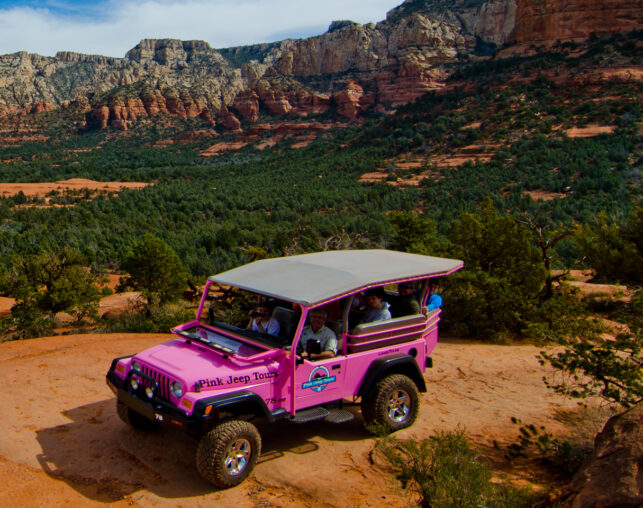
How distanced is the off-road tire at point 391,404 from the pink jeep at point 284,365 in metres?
0.01

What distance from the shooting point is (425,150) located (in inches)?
2073

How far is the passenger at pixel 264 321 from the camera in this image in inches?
226

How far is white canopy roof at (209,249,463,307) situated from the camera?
535 centimetres

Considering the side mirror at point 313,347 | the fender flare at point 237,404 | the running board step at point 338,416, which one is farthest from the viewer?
the running board step at point 338,416

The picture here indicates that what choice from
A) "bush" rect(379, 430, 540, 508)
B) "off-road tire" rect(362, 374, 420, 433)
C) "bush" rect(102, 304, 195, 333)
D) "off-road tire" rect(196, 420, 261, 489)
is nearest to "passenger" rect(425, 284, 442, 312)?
"off-road tire" rect(362, 374, 420, 433)

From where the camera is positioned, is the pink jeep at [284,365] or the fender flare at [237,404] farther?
the pink jeep at [284,365]

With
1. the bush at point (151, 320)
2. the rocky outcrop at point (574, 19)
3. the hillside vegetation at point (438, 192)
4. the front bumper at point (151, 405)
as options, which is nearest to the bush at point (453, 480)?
the front bumper at point (151, 405)

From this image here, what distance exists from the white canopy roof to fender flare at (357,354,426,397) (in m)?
0.91

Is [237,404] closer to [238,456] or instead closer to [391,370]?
[238,456]

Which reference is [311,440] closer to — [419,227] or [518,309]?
[518,309]

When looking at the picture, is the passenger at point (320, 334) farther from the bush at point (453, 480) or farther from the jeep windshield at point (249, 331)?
the bush at point (453, 480)

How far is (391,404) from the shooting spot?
19.4ft

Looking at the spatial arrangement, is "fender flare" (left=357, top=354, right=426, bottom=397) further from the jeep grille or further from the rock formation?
the rock formation

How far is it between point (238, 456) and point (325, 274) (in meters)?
2.07
